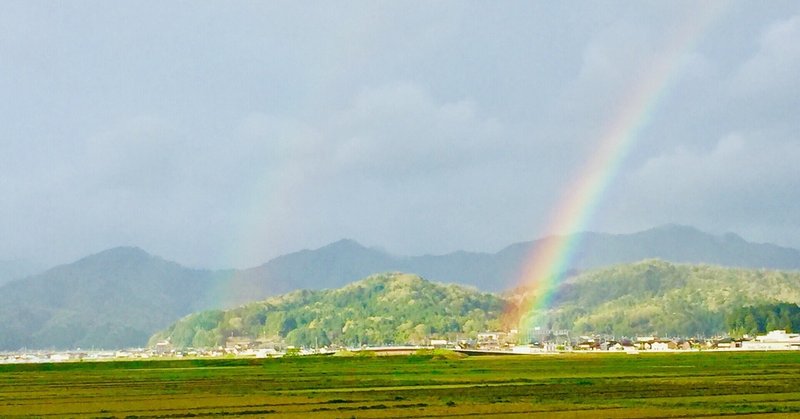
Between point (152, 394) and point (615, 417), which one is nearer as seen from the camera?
point (615, 417)

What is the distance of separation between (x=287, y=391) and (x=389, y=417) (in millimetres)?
22939

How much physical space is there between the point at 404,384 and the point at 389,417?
94.5 feet

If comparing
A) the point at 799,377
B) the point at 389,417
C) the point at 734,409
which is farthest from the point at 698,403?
the point at 799,377

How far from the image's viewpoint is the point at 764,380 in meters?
66.9

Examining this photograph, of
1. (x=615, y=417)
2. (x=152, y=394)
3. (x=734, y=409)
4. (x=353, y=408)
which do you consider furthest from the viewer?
(x=152, y=394)

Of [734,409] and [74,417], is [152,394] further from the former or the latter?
[734,409]

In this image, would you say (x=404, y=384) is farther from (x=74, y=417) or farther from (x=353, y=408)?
(x=74, y=417)

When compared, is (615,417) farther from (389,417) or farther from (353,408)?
(353,408)

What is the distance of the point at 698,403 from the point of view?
47.2m

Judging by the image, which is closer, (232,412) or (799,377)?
(232,412)

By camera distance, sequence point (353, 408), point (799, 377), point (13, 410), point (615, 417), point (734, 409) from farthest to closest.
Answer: point (799, 377)
point (13, 410)
point (353, 408)
point (734, 409)
point (615, 417)

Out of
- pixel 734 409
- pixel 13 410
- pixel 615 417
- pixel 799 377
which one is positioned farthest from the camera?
pixel 799 377

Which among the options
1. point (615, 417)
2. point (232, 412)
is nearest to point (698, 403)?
point (615, 417)

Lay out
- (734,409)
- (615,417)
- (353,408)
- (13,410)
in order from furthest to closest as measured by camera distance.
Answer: (13,410) < (353,408) < (734,409) < (615,417)
